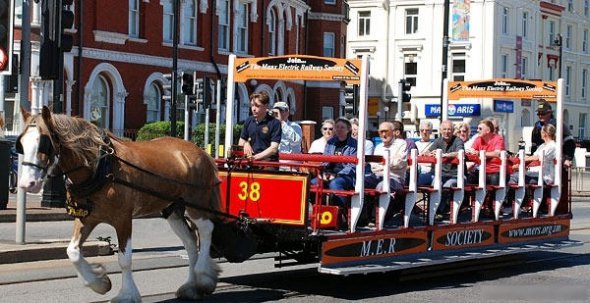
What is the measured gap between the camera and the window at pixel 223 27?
148 feet

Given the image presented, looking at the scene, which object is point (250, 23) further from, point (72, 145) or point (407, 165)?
point (72, 145)

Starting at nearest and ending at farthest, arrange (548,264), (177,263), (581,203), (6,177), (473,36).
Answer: (177,263), (548,264), (6,177), (581,203), (473,36)

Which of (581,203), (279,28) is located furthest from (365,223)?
(279,28)

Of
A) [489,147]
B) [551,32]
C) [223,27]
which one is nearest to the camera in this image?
Result: [489,147]

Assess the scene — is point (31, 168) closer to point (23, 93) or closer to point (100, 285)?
point (100, 285)

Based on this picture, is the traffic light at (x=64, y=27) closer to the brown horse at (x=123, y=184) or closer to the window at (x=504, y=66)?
the brown horse at (x=123, y=184)

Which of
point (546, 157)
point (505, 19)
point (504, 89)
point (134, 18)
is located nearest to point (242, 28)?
point (134, 18)

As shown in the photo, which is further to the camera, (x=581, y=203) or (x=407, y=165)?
(x=581, y=203)

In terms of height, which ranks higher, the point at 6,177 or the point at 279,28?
the point at 279,28

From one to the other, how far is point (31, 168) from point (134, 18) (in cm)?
3188

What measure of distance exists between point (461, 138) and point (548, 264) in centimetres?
232

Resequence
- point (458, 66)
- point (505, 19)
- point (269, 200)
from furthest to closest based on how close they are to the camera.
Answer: point (458, 66) < point (505, 19) < point (269, 200)

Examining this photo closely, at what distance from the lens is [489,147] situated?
46.7 ft

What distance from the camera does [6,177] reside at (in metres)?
19.8
